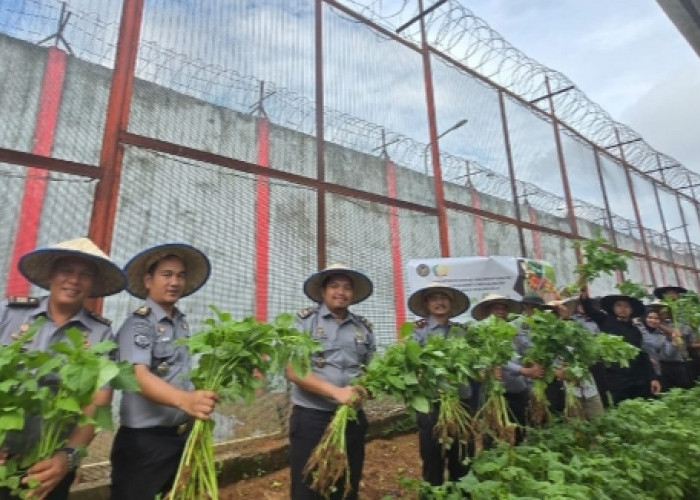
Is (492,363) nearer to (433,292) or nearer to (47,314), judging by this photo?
(433,292)

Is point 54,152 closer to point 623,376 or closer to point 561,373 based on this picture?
point 561,373

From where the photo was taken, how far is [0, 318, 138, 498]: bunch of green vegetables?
1.33m

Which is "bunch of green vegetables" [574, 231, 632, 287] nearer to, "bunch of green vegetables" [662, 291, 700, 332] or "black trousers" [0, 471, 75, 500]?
"bunch of green vegetables" [662, 291, 700, 332]

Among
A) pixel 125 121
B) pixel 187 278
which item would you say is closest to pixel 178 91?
pixel 125 121

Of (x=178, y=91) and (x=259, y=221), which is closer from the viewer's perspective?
(x=178, y=91)

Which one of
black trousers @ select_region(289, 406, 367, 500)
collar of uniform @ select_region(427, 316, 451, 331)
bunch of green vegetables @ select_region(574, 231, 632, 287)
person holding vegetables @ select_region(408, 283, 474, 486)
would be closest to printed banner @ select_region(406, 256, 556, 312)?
bunch of green vegetables @ select_region(574, 231, 632, 287)

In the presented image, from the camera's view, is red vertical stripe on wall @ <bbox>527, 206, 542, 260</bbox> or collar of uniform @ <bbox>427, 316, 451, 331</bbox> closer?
collar of uniform @ <bbox>427, 316, 451, 331</bbox>

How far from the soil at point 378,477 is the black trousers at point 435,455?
12.9 inches

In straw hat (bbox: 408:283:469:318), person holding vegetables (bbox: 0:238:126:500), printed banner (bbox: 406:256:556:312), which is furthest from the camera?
printed banner (bbox: 406:256:556:312)

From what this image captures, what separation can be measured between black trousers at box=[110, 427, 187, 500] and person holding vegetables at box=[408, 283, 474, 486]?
1679mm

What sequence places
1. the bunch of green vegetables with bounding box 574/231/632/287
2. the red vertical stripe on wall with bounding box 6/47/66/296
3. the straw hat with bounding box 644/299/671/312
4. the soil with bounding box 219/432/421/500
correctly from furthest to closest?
1. the straw hat with bounding box 644/299/671/312
2. the bunch of green vegetables with bounding box 574/231/632/287
3. the soil with bounding box 219/432/421/500
4. the red vertical stripe on wall with bounding box 6/47/66/296

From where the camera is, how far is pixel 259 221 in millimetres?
3711

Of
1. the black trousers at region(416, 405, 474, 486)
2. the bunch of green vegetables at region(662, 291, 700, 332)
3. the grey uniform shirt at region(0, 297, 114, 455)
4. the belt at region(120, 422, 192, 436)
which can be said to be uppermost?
the bunch of green vegetables at region(662, 291, 700, 332)

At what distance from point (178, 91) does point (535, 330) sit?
3290mm
